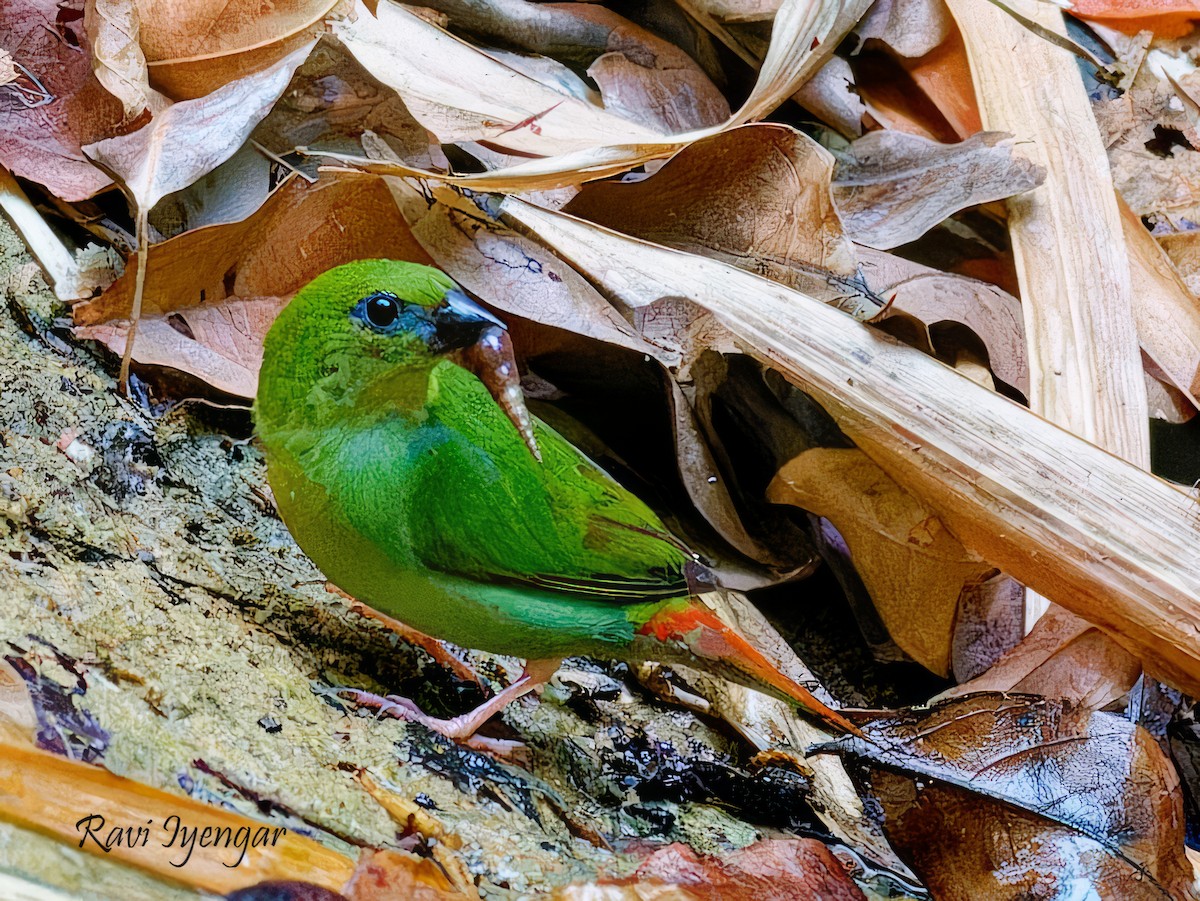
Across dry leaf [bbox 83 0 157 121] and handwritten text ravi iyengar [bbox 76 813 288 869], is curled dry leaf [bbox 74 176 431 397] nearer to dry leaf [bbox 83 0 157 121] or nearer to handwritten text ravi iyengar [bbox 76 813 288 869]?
dry leaf [bbox 83 0 157 121]

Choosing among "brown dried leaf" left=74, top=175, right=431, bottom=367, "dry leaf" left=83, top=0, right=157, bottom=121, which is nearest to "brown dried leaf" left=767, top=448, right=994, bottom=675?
"brown dried leaf" left=74, top=175, right=431, bottom=367

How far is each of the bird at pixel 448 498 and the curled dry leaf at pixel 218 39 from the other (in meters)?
0.31

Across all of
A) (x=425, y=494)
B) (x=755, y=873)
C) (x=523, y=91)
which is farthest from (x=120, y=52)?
(x=755, y=873)

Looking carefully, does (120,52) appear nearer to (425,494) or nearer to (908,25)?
(425,494)

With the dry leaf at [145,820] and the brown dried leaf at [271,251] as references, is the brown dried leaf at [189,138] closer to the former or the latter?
the brown dried leaf at [271,251]

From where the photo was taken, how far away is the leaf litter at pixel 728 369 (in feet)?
2.31

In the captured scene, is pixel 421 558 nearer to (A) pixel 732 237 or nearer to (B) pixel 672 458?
(B) pixel 672 458

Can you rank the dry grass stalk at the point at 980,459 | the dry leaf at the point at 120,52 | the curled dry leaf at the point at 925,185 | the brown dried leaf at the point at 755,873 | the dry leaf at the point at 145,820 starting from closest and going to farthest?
the dry leaf at the point at 145,820, the brown dried leaf at the point at 755,873, the dry grass stalk at the point at 980,459, the dry leaf at the point at 120,52, the curled dry leaf at the point at 925,185

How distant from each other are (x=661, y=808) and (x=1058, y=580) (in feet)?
1.18

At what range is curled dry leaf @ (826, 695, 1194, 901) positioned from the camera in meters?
0.68

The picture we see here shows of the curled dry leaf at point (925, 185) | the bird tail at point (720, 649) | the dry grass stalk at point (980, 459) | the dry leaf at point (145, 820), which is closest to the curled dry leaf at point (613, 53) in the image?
the curled dry leaf at point (925, 185)

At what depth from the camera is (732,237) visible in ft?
2.94

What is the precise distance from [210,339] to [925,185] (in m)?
0.73

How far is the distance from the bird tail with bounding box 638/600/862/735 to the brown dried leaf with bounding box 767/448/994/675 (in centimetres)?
20
